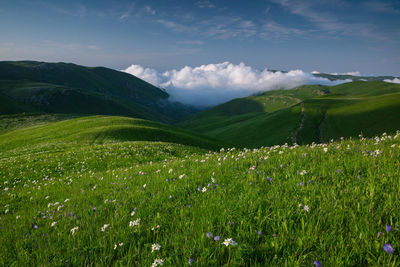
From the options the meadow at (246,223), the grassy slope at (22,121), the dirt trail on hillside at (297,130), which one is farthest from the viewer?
the dirt trail on hillside at (297,130)

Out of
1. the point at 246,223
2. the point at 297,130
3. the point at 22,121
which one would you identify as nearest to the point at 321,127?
the point at 297,130

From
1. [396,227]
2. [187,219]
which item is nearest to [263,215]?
[187,219]

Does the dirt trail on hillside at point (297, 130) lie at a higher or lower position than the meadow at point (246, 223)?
lower

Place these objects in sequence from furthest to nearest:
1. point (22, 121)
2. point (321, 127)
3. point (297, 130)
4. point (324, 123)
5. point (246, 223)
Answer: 1. point (324, 123)
2. point (321, 127)
3. point (297, 130)
4. point (22, 121)
5. point (246, 223)

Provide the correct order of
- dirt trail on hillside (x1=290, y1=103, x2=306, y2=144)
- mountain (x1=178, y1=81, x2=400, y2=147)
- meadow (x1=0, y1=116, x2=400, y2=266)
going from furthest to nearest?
dirt trail on hillside (x1=290, y1=103, x2=306, y2=144), mountain (x1=178, y1=81, x2=400, y2=147), meadow (x1=0, y1=116, x2=400, y2=266)

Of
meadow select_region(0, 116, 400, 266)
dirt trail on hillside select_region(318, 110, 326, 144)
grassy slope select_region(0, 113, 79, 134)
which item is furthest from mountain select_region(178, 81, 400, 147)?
meadow select_region(0, 116, 400, 266)

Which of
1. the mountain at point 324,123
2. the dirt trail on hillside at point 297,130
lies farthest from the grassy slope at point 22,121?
the dirt trail on hillside at point 297,130

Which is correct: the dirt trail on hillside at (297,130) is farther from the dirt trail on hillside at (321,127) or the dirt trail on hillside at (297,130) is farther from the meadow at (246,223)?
the meadow at (246,223)

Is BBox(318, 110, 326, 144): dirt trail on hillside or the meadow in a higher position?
the meadow

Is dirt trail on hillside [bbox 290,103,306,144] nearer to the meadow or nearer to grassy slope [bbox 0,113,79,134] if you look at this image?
the meadow

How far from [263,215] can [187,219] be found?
131 cm

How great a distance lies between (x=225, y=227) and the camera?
9.91ft

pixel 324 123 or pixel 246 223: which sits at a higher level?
pixel 246 223

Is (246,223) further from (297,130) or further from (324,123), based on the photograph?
(324,123)
